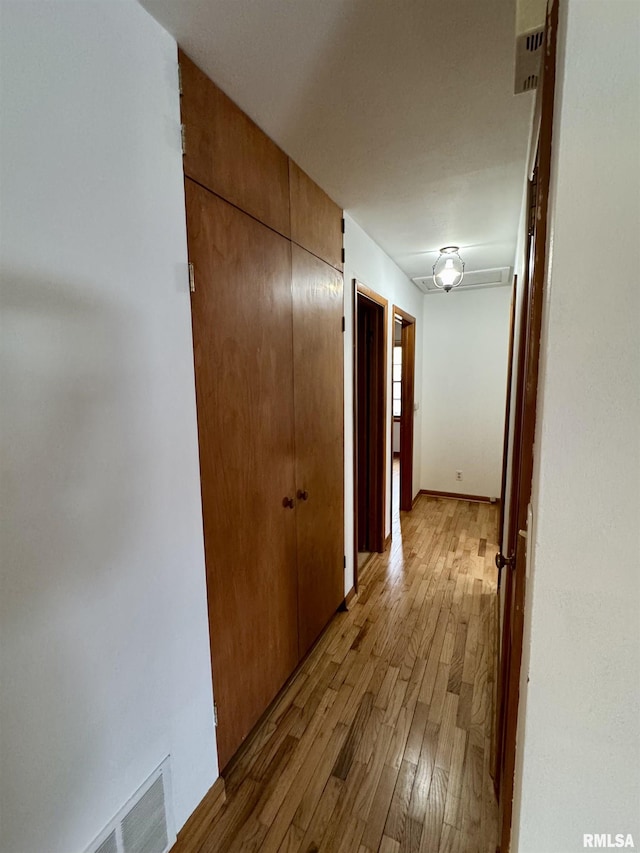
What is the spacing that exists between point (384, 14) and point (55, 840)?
215 centimetres

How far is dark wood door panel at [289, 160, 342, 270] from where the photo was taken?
66.3 inches

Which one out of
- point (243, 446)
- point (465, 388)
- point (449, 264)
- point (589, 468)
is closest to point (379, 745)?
point (243, 446)

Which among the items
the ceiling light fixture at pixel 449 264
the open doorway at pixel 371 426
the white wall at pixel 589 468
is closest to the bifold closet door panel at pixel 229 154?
the white wall at pixel 589 468

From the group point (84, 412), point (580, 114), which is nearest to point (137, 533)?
point (84, 412)

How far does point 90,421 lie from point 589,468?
0.98 meters

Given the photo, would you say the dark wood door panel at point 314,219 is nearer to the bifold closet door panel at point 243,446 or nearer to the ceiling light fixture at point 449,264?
the bifold closet door panel at point 243,446

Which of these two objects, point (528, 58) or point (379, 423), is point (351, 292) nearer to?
point (379, 423)

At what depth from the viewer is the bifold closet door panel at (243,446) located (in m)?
1.23

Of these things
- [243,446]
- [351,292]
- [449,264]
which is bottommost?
[243,446]

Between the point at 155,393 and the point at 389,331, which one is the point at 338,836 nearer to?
the point at 155,393

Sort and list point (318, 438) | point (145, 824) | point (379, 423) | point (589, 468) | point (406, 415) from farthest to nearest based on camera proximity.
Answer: point (406, 415)
point (379, 423)
point (318, 438)
point (145, 824)
point (589, 468)

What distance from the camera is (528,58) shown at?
2.82ft

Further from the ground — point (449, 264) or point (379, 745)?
point (449, 264)

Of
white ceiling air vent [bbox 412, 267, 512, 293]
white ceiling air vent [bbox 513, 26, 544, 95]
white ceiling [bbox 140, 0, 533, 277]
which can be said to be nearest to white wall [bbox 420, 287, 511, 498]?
white ceiling air vent [bbox 412, 267, 512, 293]
